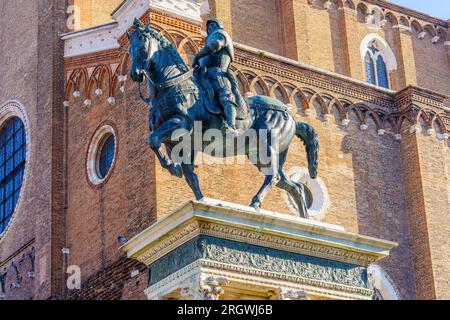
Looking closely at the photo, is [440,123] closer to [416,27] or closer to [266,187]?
[416,27]

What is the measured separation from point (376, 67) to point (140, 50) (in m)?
11.5

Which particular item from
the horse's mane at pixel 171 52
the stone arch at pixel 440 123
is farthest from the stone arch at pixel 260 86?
the horse's mane at pixel 171 52

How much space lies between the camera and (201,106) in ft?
42.2

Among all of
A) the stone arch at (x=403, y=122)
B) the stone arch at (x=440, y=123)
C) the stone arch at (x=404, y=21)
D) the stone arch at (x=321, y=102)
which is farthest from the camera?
the stone arch at (x=404, y=21)

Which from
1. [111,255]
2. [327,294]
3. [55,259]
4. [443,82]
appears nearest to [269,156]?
[327,294]

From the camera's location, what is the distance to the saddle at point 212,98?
42.2ft

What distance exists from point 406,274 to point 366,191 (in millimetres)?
1576

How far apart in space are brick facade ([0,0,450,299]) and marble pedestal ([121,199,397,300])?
163 inches

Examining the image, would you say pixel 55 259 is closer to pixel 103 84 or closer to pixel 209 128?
pixel 103 84

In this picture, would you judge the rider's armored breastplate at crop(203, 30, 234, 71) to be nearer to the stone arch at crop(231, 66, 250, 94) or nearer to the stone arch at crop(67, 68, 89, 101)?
the stone arch at crop(231, 66, 250, 94)

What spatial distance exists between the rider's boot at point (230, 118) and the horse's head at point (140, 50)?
3.33 feet

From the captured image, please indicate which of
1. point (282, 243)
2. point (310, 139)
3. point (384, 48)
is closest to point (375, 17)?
point (384, 48)

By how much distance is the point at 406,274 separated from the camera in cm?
1972

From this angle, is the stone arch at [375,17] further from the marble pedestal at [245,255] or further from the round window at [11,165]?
the marble pedestal at [245,255]
